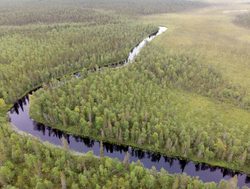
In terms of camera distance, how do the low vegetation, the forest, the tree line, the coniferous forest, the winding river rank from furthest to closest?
the tree line < the forest < the winding river < the coniferous forest < the low vegetation

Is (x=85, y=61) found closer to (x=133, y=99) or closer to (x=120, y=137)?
(x=133, y=99)

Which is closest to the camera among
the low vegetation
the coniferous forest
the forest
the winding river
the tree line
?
the low vegetation

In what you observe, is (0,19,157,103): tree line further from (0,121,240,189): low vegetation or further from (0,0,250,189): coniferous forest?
(0,121,240,189): low vegetation

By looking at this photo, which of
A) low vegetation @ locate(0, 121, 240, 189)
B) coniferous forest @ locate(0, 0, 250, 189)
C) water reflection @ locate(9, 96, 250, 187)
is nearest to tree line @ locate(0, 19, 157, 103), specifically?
coniferous forest @ locate(0, 0, 250, 189)

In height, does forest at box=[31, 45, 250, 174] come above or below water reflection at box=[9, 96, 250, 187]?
above

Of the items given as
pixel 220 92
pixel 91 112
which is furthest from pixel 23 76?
pixel 220 92

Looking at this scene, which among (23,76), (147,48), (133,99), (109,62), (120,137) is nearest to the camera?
(120,137)

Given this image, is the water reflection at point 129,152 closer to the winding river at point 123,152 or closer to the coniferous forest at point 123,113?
the winding river at point 123,152

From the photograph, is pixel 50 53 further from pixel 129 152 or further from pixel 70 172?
pixel 70 172

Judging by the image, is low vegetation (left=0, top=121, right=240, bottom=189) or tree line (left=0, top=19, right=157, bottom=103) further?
tree line (left=0, top=19, right=157, bottom=103)
